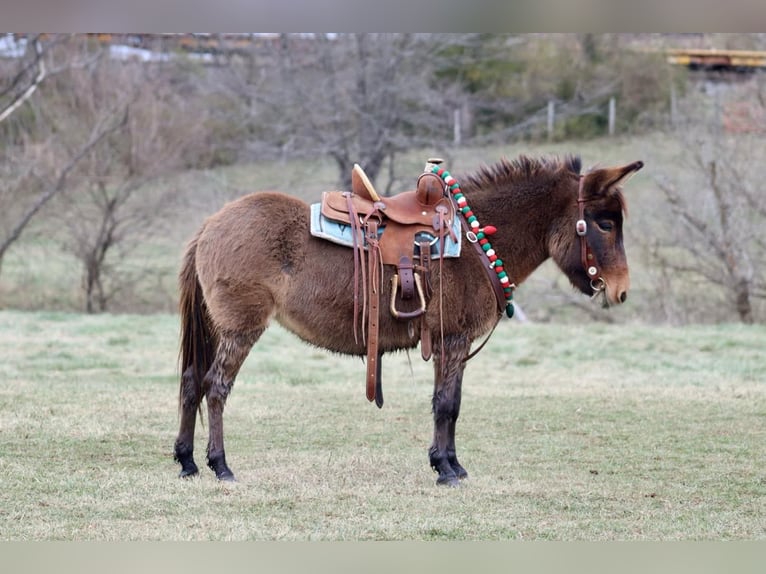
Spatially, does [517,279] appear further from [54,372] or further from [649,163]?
Result: [649,163]

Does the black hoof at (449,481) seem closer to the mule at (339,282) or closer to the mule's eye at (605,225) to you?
the mule at (339,282)

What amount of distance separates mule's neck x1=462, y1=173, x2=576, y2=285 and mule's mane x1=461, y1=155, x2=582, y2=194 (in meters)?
0.06

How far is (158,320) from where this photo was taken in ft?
43.0

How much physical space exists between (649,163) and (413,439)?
10849 millimetres

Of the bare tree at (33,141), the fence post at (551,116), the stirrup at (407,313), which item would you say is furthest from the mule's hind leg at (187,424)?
the fence post at (551,116)

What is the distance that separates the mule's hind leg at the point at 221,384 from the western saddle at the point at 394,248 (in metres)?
0.68

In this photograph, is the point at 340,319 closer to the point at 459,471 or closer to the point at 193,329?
the point at 193,329

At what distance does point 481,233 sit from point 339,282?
90 cm

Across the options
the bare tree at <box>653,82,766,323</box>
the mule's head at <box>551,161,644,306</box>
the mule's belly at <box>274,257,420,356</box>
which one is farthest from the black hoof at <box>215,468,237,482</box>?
the bare tree at <box>653,82,766,323</box>

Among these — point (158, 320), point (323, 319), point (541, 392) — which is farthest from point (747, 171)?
point (323, 319)

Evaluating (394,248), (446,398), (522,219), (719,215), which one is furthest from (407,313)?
(719,215)

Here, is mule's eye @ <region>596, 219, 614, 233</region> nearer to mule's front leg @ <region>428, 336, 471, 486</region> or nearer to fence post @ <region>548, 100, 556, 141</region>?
mule's front leg @ <region>428, 336, 471, 486</region>

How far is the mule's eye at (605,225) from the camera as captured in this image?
5789mm

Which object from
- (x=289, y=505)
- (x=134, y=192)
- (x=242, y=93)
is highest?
(x=242, y=93)
